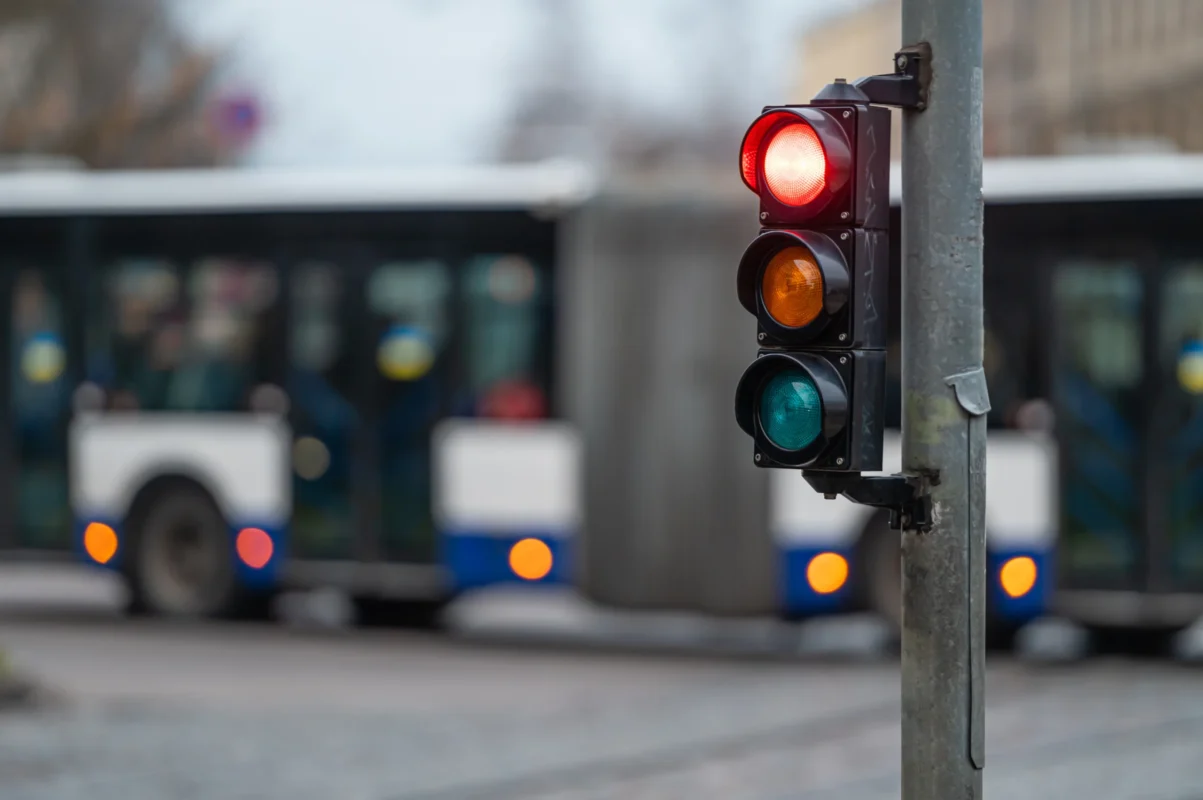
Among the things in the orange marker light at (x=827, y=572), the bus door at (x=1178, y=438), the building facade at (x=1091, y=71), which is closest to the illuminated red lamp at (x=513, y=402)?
the orange marker light at (x=827, y=572)

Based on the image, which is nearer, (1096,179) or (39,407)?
(1096,179)

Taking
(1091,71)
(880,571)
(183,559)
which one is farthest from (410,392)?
(1091,71)

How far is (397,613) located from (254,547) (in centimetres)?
126

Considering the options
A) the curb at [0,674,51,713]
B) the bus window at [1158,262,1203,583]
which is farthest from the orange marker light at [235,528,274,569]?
the bus window at [1158,262,1203,583]

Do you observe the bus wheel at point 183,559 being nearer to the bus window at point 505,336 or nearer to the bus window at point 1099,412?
the bus window at point 505,336

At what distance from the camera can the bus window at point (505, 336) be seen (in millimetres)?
12414

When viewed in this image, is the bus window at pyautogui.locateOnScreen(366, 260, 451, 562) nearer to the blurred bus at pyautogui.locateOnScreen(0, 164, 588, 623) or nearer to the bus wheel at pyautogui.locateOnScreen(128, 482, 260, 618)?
the blurred bus at pyautogui.locateOnScreen(0, 164, 588, 623)

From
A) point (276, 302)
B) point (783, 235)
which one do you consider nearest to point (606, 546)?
point (276, 302)

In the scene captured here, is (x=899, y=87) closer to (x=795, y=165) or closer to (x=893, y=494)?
(x=795, y=165)

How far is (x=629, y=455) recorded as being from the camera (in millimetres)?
12078

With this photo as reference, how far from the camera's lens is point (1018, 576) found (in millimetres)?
11398

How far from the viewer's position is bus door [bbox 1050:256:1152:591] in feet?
37.5

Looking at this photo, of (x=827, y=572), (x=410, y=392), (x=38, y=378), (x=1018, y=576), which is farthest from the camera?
(x=38, y=378)

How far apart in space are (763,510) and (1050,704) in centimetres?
250
